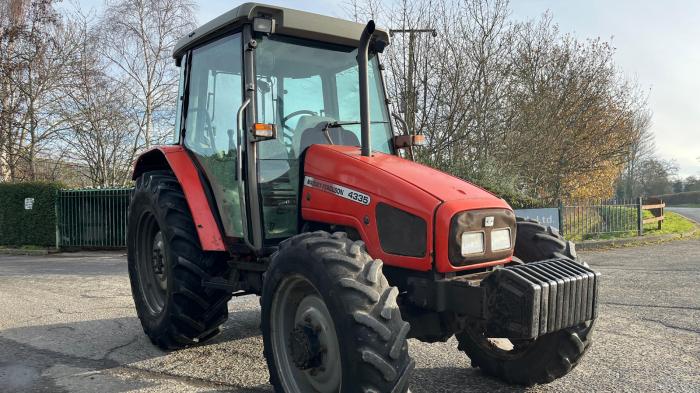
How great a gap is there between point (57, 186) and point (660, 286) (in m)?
16.3

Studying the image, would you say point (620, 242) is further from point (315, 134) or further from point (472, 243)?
point (472, 243)

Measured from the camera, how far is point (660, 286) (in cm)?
784

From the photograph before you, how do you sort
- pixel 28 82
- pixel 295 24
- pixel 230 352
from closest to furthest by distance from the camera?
pixel 295 24 → pixel 230 352 → pixel 28 82

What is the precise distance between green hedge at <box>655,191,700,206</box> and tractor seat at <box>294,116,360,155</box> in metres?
64.7

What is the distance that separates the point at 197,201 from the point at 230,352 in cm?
130

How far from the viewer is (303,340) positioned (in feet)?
9.73

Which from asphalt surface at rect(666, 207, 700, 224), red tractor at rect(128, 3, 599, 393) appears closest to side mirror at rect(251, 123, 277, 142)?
red tractor at rect(128, 3, 599, 393)

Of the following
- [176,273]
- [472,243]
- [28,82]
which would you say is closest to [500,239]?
[472,243]

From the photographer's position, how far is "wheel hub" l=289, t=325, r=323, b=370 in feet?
9.67

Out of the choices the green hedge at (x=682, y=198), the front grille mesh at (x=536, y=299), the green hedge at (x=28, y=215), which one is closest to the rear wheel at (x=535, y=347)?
the front grille mesh at (x=536, y=299)

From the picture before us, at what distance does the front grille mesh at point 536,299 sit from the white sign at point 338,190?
90 cm

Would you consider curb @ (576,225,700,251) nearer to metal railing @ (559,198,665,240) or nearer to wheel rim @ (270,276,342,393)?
metal railing @ (559,198,665,240)

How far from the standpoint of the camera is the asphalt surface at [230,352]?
376 cm

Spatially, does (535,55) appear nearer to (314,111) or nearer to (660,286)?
(660,286)
